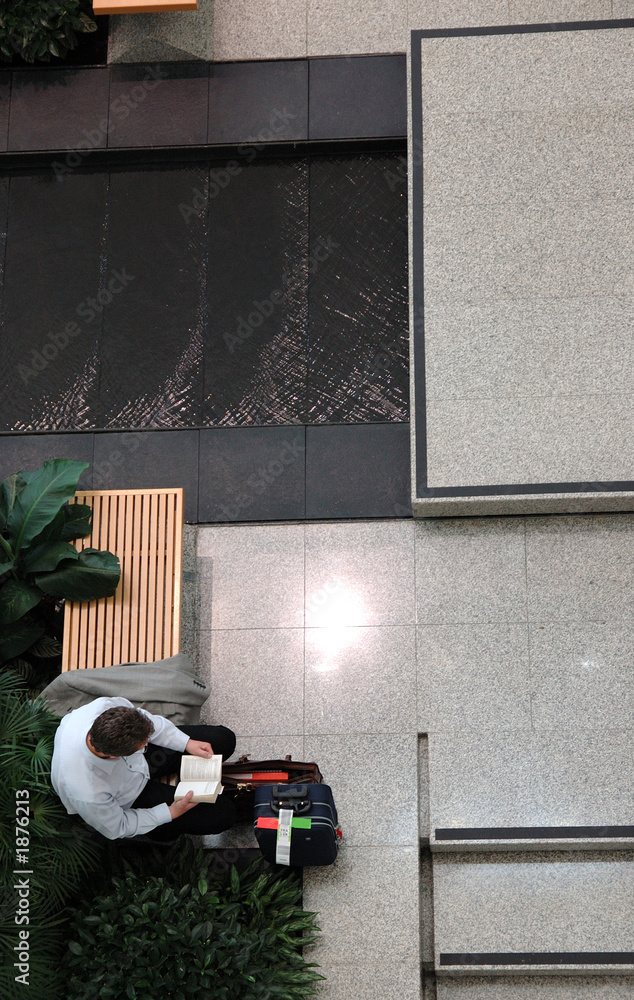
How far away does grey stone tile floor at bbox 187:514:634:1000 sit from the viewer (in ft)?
15.9

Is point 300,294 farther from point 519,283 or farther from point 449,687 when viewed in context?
point 449,687

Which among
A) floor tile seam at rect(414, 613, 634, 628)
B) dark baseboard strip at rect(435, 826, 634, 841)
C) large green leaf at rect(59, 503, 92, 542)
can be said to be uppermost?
large green leaf at rect(59, 503, 92, 542)

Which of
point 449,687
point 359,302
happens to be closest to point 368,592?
point 449,687

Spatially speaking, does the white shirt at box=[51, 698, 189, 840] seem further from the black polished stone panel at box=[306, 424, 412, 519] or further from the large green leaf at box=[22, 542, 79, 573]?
the black polished stone panel at box=[306, 424, 412, 519]

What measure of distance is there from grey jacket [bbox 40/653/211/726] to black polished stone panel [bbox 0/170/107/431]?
1.86 meters

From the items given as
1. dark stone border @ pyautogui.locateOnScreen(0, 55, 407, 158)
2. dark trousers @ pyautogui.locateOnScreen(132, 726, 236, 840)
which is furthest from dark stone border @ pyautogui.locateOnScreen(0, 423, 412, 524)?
dark stone border @ pyautogui.locateOnScreen(0, 55, 407, 158)

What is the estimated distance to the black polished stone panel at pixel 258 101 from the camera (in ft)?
21.0

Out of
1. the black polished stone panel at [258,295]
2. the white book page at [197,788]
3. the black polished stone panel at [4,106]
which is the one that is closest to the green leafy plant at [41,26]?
the black polished stone panel at [4,106]

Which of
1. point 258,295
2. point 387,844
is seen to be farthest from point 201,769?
point 258,295

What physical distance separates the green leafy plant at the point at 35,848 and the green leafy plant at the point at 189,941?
4.4 inches

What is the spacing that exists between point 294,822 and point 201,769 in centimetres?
53

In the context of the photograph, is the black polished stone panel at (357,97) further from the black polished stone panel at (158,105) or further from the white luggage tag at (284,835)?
the white luggage tag at (284,835)

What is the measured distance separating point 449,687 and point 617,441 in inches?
63.7

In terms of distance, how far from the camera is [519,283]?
221 inches
